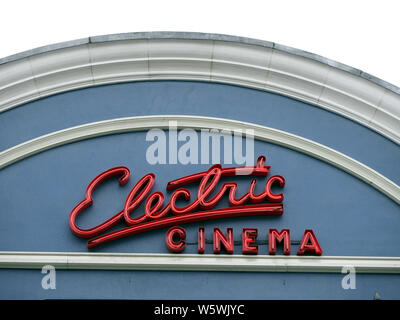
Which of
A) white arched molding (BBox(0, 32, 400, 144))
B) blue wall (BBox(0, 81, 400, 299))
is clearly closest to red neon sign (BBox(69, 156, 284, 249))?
blue wall (BBox(0, 81, 400, 299))

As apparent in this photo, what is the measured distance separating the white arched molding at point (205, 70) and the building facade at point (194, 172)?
0.02 metres

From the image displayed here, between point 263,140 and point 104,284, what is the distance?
3510 mm

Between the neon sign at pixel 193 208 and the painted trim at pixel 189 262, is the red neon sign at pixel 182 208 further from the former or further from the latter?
the painted trim at pixel 189 262

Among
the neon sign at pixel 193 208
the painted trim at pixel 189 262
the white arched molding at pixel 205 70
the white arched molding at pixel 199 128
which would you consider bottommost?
the painted trim at pixel 189 262

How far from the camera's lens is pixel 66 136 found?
14164mm

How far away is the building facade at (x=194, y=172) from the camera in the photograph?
13172 millimetres

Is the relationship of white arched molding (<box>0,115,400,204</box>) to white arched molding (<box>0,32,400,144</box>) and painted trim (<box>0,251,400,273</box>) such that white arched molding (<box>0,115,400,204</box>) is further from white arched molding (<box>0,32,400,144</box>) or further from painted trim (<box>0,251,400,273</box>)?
painted trim (<box>0,251,400,273</box>)

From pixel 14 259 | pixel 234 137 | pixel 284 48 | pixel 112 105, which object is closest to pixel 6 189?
pixel 14 259

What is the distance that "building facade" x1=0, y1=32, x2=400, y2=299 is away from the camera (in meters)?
13.2

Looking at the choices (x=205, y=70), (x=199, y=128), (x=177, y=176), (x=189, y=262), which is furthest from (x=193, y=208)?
(x=205, y=70)

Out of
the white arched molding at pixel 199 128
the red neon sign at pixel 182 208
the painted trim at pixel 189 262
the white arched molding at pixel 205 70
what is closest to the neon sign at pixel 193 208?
the red neon sign at pixel 182 208

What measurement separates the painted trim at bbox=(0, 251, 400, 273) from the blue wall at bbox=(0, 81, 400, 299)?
0.11m

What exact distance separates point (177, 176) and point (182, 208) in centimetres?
63
